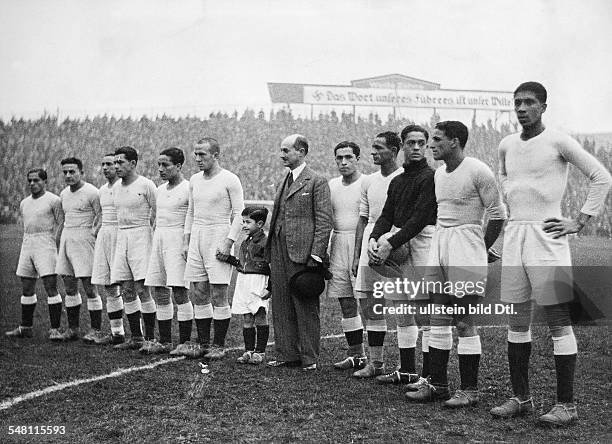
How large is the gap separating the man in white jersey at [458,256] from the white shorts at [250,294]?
6.11 ft

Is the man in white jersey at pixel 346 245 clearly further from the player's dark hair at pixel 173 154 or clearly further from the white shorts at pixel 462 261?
the player's dark hair at pixel 173 154

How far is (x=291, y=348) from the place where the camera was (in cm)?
562

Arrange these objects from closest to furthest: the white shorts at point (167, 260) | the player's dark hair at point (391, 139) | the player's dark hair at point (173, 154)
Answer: the player's dark hair at point (391, 139)
the white shorts at point (167, 260)
the player's dark hair at point (173, 154)

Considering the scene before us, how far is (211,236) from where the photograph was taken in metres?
6.05

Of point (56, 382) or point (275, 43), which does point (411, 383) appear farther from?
point (275, 43)

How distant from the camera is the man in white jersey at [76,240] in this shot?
6.93m

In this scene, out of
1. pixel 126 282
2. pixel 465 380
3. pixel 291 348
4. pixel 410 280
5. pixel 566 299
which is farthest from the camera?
pixel 126 282

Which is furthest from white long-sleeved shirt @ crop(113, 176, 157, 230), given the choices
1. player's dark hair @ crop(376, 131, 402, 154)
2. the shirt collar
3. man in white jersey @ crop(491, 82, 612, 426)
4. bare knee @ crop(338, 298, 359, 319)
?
man in white jersey @ crop(491, 82, 612, 426)

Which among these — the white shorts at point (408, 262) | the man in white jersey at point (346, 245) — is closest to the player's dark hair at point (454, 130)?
the white shorts at point (408, 262)

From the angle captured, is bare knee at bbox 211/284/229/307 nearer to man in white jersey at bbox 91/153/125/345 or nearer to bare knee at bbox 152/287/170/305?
bare knee at bbox 152/287/170/305

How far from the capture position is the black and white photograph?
3916 mm

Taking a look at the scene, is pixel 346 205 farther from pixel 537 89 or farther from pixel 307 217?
pixel 537 89

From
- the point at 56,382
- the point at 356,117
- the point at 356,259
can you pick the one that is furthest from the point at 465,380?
the point at 356,117

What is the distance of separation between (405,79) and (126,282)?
10.4ft
